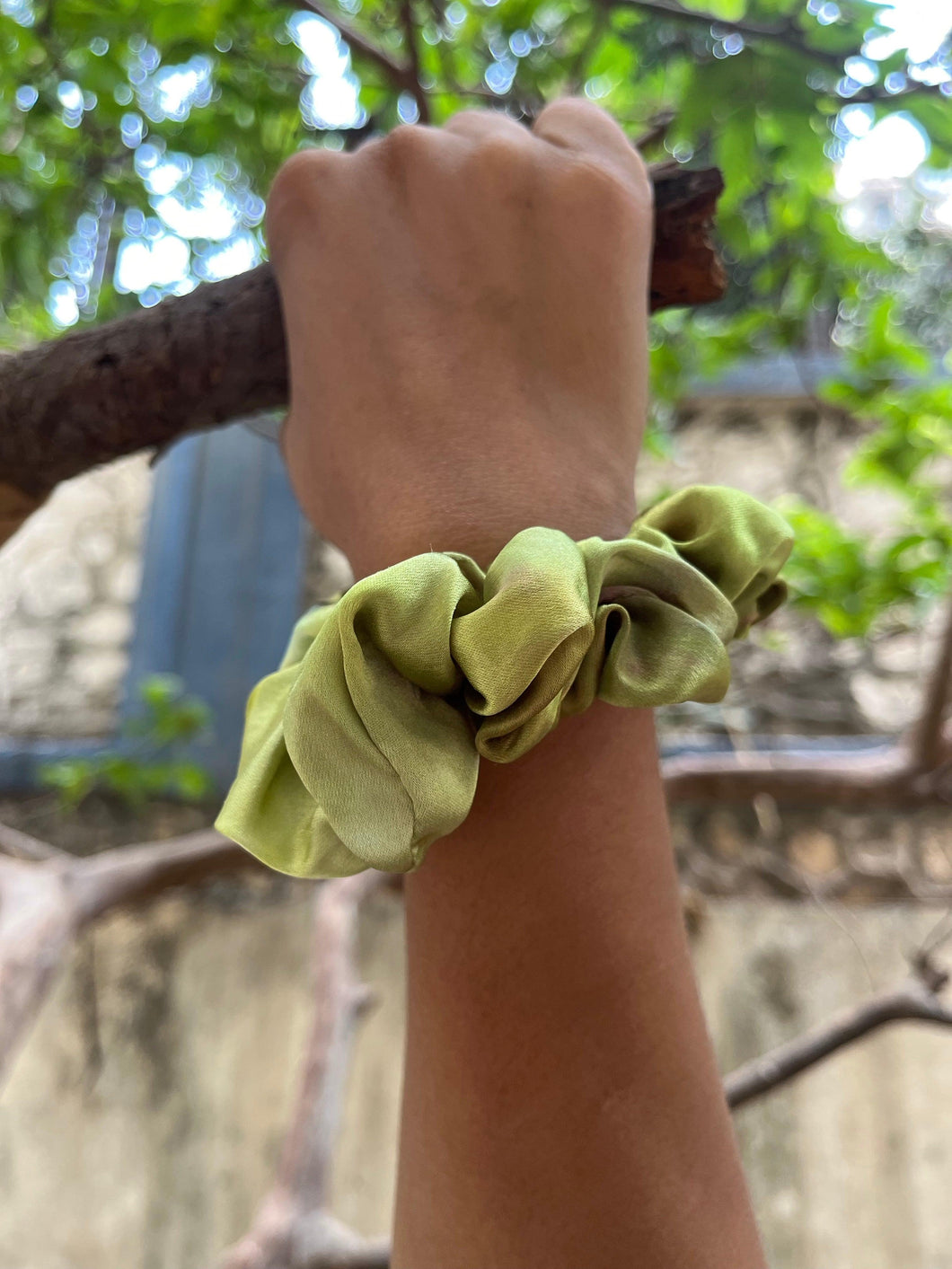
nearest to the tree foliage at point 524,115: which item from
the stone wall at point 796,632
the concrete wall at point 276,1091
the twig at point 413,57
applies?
the twig at point 413,57

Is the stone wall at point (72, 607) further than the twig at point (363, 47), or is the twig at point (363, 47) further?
the stone wall at point (72, 607)

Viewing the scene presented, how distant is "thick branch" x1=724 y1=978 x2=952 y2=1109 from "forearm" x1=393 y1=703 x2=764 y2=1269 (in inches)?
20.3

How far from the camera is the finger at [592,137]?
1.44 ft

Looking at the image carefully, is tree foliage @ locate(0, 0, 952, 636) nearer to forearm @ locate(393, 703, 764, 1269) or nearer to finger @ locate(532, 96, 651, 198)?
finger @ locate(532, 96, 651, 198)

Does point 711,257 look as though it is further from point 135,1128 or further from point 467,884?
point 135,1128

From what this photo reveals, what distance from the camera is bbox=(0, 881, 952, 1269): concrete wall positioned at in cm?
125

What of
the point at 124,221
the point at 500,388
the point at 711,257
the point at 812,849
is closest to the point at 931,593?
the point at 812,849

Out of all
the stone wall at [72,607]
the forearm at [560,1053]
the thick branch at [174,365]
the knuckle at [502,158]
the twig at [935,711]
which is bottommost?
the stone wall at [72,607]

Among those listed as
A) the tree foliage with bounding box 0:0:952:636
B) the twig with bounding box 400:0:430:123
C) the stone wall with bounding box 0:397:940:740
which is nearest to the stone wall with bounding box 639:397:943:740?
the stone wall with bounding box 0:397:940:740

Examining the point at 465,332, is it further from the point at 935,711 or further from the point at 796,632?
the point at 796,632

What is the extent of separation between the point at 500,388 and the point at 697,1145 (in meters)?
0.29

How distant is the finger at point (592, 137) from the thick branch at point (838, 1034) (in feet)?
2.26

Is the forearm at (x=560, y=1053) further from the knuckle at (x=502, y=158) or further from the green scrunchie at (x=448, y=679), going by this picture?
the knuckle at (x=502, y=158)

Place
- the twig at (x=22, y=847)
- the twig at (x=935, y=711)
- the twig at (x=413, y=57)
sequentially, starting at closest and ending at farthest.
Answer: the twig at (x=413, y=57) → the twig at (x=935, y=711) → the twig at (x=22, y=847)
